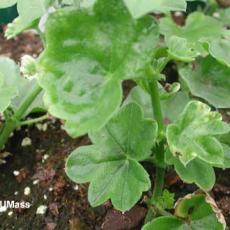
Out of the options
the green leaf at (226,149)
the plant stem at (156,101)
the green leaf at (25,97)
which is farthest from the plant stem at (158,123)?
the green leaf at (25,97)

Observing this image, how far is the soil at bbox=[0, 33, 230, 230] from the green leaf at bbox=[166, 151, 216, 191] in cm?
19

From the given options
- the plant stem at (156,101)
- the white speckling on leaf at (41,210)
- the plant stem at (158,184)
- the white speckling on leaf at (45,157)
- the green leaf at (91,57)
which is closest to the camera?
the green leaf at (91,57)

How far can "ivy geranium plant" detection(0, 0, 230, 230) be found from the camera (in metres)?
0.95

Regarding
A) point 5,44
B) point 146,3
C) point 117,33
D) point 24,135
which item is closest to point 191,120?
point 117,33

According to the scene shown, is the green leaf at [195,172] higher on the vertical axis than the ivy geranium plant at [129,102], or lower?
lower

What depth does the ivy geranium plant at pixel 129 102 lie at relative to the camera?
946 mm

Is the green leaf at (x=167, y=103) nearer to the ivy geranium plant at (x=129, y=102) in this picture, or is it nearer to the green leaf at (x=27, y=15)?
the ivy geranium plant at (x=129, y=102)

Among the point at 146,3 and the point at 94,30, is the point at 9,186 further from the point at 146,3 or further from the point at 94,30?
the point at 146,3

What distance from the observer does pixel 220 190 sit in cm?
133

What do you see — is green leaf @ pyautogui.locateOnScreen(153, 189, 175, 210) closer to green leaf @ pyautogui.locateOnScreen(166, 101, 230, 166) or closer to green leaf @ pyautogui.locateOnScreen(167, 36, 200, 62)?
green leaf @ pyautogui.locateOnScreen(166, 101, 230, 166)

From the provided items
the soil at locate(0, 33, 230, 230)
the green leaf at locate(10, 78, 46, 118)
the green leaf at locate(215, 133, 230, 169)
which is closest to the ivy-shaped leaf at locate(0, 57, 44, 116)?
the green leaf at locate(10, 78, 46, 118)

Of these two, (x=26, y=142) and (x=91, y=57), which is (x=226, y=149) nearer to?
(x=91, y=57)

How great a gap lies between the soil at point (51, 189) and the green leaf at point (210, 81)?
209 millimetres

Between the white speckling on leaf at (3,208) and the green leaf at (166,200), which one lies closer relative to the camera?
the green leaf at (166,200)
